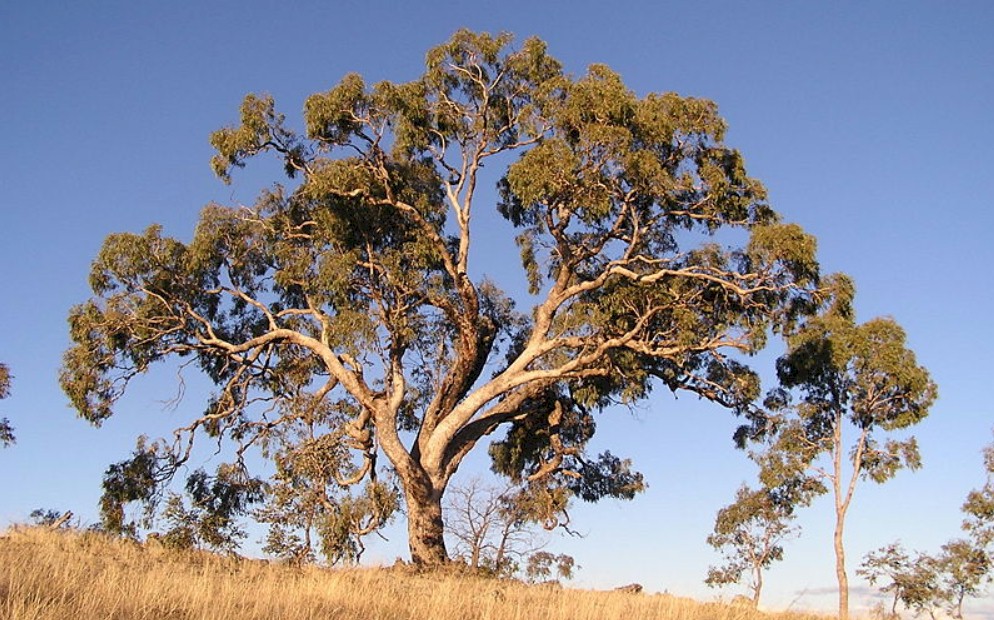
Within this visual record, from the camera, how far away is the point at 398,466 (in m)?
18.5

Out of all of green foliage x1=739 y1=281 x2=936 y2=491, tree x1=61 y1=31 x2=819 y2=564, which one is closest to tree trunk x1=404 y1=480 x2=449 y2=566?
tree x1=61 y1=31 x2=819 y2=564

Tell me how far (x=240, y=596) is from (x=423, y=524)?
32.2 feet

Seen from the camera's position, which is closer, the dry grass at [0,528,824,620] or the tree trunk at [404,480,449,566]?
the dry grass at [0,528,824,620]

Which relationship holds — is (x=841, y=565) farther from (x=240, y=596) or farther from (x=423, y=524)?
(x=240, y=596)

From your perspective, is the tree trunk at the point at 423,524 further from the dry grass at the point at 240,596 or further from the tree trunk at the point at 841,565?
the tree trunk at the point at 841,565

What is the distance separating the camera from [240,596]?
349 inches

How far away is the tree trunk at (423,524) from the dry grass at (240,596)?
11.6 ft

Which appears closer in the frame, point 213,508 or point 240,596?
point 240,596

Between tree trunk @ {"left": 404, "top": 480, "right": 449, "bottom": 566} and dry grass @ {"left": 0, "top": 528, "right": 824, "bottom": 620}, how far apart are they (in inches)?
140

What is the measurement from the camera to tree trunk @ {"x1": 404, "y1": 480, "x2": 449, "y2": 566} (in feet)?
60.1

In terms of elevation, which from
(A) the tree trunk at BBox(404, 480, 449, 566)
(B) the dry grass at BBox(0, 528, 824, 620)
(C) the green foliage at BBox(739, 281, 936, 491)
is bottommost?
(B) the dry grass at BBox(0, 528, 824, 620)

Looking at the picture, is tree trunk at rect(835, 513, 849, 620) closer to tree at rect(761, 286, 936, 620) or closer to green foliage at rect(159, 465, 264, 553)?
tree at rect(761, 286, 936, 620)

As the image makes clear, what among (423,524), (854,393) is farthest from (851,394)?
(423,524)

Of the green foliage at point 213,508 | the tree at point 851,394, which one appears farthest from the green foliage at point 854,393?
the green foliage at point 213,508
